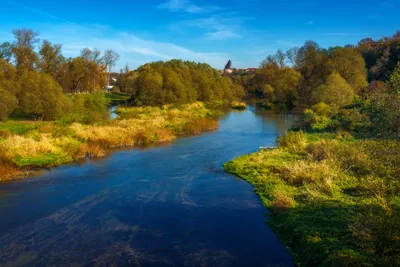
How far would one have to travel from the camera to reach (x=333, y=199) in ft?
46.6

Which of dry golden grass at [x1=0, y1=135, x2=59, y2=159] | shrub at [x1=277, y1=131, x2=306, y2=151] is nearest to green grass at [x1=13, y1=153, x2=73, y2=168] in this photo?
dry golden grass at [x1=0, y1=135, x2=59, y2=159]

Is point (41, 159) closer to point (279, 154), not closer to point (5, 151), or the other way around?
point (5, 151)

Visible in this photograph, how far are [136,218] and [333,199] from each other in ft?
28.0

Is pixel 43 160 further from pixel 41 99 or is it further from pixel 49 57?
pixel 49 57

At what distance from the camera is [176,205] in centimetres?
1555

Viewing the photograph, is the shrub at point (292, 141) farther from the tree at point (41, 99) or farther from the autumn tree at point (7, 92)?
the autumn tree at point (7, 92)

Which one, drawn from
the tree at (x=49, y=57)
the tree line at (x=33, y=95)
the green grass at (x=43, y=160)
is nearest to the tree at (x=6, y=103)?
the tree line at (x=33, y=95)

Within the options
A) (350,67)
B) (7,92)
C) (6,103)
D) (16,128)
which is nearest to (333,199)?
(16,128)

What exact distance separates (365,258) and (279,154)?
14.3m

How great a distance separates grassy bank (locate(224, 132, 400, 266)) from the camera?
9500 millimetres

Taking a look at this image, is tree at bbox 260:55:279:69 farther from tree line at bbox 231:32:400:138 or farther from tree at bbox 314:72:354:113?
tree at bbox 314:72:354:113

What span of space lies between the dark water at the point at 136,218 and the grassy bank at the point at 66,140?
1.88 m

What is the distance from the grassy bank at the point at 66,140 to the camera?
71.0 ft

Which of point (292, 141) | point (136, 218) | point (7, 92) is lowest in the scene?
point (136, 218)
